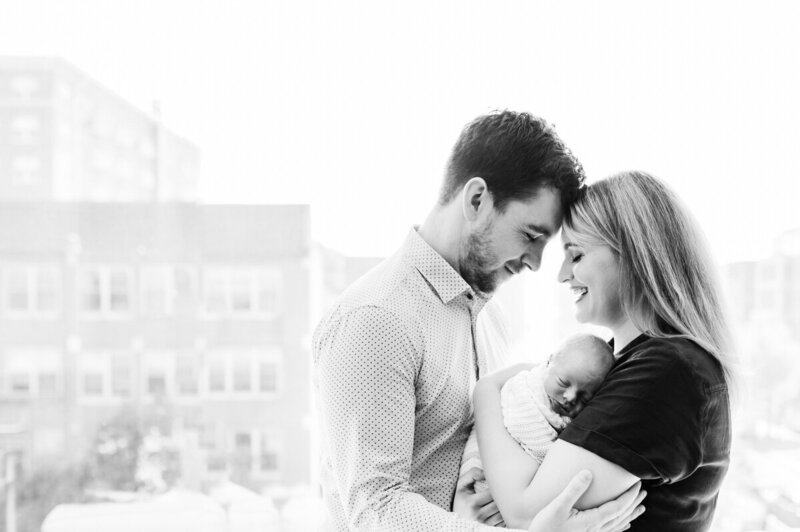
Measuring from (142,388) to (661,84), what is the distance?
235 cm

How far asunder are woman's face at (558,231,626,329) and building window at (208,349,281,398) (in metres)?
1.76

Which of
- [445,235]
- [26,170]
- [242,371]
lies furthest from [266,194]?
[445,235]

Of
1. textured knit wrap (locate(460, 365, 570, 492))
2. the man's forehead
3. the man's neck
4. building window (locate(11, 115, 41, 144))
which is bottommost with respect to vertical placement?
textured knit wrap (locate(460, 365, 570, 492))

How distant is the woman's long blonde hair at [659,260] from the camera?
1108mm

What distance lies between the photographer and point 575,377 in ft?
3.65

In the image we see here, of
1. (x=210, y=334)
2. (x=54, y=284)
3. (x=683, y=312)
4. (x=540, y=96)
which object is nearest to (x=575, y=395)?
(x=683, y=312)

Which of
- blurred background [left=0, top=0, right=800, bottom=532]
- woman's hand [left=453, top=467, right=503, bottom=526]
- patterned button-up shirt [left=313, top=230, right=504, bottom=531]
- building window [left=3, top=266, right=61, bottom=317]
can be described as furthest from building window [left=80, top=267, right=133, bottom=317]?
woman's hand [left=453, top=467, right=503, bottom=526]

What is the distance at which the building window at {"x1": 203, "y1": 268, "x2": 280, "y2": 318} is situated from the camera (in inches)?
106

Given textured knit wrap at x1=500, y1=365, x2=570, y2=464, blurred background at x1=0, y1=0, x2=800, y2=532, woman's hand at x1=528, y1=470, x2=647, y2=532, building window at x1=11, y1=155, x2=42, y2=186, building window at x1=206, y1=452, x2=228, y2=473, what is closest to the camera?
woman's hand at x1=528, y1=470, x2=647, y2=532

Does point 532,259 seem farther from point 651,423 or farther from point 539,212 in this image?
point 651,423

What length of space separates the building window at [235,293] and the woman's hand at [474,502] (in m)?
1.68

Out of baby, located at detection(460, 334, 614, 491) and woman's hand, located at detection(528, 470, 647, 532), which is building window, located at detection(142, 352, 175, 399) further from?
woman's hand, located at detection(528, 470, 647, 532)

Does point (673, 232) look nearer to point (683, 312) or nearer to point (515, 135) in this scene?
point (683, 312)

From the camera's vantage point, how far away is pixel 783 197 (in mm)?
2656
